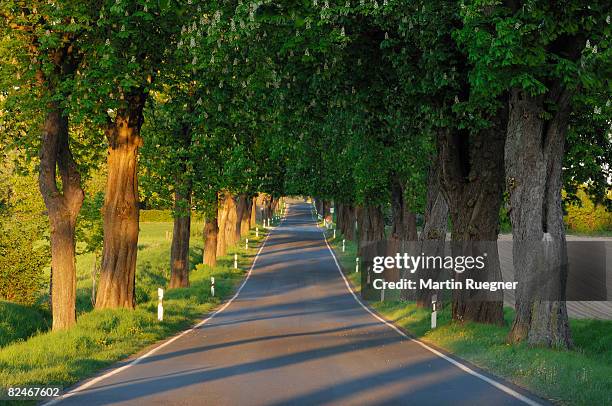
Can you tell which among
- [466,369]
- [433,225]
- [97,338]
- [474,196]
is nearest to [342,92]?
[474,196]

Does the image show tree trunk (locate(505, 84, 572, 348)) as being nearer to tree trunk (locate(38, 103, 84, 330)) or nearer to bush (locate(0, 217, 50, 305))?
tree trunk (locate(38, 103, 84, 330))

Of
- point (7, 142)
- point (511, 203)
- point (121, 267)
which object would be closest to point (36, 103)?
point (7, 142)

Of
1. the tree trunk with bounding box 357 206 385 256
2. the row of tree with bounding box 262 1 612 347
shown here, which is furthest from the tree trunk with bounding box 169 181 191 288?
the tree trunk with bounding box 357 206 385 256

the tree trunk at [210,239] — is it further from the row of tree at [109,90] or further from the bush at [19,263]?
the row of tree at [109,90]

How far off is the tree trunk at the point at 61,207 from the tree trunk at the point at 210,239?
86.9ft

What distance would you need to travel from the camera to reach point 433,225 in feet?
91.2

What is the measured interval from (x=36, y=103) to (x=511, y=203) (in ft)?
33.8

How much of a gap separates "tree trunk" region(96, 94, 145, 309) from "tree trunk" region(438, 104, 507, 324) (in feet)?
27.0

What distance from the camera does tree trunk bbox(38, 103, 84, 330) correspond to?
1967cm

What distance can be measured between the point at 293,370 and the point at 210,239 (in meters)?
33.6

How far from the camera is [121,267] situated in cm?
2339

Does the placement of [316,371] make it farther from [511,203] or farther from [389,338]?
[389,338]

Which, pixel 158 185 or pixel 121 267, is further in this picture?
pixel 158 185

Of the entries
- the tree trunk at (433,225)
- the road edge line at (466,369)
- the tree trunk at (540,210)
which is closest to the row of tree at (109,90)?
the tree trunk at (540,210)
